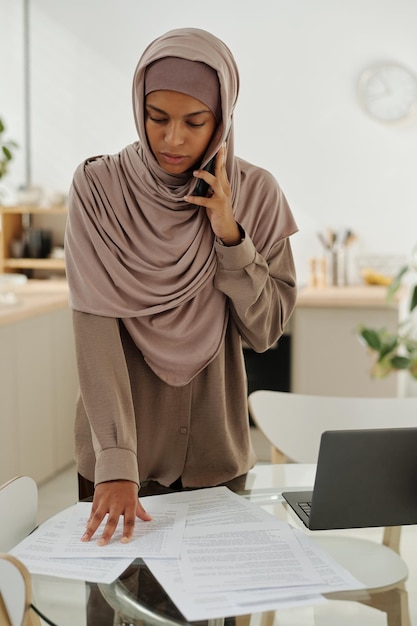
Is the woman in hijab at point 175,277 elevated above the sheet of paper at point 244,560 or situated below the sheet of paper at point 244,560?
above

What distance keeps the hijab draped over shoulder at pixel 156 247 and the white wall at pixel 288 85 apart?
116 inches

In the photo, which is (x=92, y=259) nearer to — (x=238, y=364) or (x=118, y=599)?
(x=238, y=364)

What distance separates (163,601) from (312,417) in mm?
1172

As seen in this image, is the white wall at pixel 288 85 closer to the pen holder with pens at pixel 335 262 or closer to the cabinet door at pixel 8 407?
the pen holder with pens at pixel 335 262

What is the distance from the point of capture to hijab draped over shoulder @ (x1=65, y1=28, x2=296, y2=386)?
55.0 inches

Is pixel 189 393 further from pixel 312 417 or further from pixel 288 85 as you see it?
pixel 288 85

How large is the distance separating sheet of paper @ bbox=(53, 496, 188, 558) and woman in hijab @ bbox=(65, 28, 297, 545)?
0.12ft

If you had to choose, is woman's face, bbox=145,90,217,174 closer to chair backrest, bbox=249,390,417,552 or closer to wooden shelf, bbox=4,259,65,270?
chair backrest, bbox=249,390,417,552

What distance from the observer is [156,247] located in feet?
4.72

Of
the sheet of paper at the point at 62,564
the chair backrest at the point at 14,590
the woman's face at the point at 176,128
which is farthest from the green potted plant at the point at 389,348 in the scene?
the chair backrest at the point at 14,590

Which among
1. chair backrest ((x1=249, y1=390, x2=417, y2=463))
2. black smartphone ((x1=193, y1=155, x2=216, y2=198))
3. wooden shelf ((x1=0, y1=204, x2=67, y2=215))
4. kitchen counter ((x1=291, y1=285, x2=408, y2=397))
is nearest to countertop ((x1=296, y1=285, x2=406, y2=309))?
kitchen counter ((x1=291, y1=285, x2=408, y2=397))

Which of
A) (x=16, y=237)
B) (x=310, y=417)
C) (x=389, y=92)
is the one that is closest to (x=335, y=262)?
(x=389, y=92)

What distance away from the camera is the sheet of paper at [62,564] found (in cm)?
114

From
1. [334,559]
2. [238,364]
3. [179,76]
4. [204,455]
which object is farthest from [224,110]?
[334,559]
